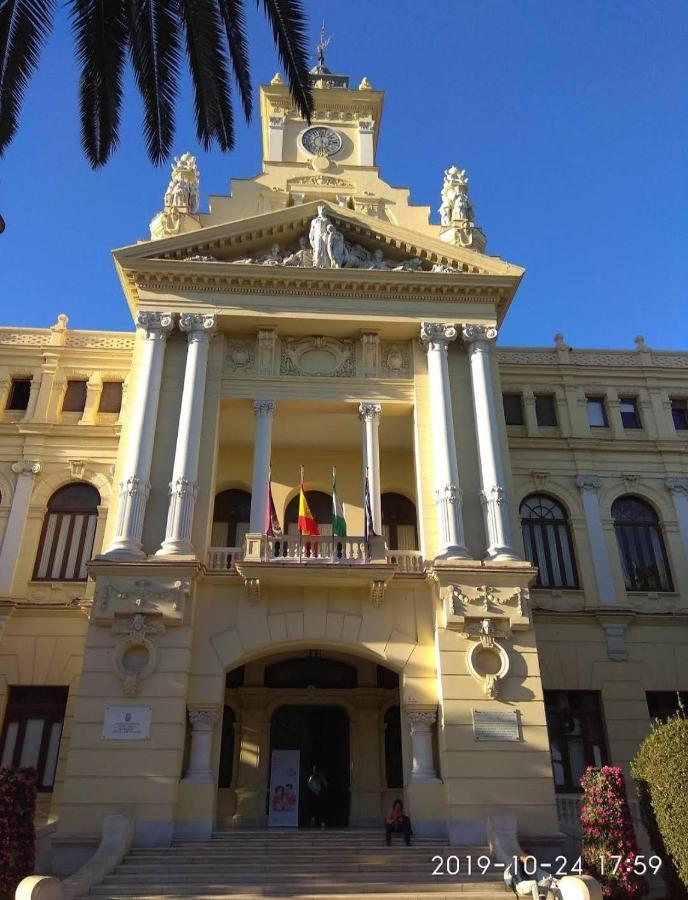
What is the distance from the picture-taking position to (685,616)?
2377cm

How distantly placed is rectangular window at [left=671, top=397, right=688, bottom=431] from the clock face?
15960 millimetres

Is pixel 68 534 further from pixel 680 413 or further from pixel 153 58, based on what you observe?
pixel 680 413

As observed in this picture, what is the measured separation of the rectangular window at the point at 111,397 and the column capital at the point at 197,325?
5.54 metres

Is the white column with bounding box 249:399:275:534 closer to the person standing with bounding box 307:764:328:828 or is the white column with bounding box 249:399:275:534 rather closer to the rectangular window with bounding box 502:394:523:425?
the person standing with bounding box 307:764:328:828

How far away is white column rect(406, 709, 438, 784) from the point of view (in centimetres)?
1752

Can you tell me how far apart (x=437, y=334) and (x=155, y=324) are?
8411 mm

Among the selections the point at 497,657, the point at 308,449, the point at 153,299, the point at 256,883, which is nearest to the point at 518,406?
the point at 308,449

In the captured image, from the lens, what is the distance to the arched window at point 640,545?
25.0 m

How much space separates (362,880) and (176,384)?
1363cm

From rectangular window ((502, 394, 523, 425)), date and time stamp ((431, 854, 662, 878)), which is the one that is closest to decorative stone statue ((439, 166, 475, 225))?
rectangular window ((502, 394, 523, 425))

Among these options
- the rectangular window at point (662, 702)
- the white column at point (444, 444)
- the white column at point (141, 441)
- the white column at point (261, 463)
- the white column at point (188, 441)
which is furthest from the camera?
the rectangular window at point (662, 702)

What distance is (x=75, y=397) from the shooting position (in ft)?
86.2

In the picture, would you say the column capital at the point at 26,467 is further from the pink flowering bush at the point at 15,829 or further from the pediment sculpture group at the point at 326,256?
the pink flowering bush at the point at 15,829

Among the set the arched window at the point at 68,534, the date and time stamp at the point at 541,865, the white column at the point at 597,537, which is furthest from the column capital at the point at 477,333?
the date and time stamp at the point at 541,865
